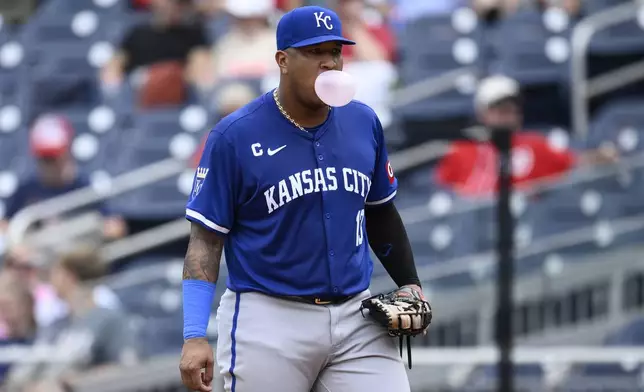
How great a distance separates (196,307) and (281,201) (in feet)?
1.32

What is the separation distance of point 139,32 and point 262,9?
1.28m

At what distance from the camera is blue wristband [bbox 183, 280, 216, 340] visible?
362cm

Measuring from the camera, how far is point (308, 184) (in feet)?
12.1

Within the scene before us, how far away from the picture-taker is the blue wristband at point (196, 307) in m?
3.62

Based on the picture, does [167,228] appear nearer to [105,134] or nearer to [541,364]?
[105,134]

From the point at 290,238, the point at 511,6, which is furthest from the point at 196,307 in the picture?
the point at 511,6

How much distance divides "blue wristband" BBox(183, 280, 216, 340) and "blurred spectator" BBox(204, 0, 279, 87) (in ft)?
19.4

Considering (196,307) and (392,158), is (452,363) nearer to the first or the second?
(392,158)

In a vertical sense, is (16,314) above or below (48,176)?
below

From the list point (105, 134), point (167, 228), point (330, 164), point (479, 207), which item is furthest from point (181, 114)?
point (330, 164)

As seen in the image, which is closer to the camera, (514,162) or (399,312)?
(399,312)

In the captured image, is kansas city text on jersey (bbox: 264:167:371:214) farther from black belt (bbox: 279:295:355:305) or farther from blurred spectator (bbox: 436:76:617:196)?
blurred spectator (bbox: 436:76:617:196)

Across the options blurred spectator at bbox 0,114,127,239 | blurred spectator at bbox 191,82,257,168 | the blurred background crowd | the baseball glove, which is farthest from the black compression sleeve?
blurred spectator at bbox 0,114,127,239

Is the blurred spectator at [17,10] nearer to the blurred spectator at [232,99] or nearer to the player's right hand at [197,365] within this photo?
the blurred spectator at [232,99]
